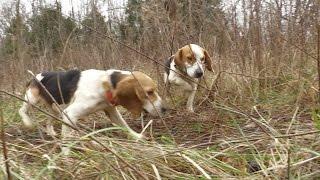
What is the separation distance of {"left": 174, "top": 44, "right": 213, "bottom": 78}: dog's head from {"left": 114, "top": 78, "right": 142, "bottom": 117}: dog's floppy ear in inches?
71.0

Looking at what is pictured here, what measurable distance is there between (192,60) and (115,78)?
6.12 feet

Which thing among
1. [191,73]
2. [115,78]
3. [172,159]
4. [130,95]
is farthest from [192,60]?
[172,159]

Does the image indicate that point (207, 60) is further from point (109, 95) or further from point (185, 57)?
point (109, 95)

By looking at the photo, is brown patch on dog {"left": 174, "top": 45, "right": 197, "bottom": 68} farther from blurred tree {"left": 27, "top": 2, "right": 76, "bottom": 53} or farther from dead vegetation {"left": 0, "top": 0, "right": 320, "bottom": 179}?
blurred tree {"left": 27, "top": 2, "right": 76, "bottom": 53}

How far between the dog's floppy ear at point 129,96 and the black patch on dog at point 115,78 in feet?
0.32

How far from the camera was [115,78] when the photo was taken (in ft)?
13.8

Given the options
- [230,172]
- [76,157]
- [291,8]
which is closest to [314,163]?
[230,172]

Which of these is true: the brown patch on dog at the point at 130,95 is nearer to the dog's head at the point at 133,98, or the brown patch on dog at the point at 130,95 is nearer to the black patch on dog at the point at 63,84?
the dog's head at the point at 133,98

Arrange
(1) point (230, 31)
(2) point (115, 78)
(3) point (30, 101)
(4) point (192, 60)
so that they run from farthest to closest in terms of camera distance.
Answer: (4) point (192, 60) → (1) point (230, 31) → (3) point (30, 101) → (2) point (115, 78)

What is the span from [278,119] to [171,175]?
1704 mm

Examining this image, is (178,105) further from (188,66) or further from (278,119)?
(278,119)

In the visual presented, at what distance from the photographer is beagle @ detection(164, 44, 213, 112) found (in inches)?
225

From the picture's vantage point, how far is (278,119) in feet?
11.3

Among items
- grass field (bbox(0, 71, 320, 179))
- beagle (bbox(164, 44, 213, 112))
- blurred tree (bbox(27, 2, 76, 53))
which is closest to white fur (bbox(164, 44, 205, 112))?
beagle (bbox(164, 44, 213, 112))
